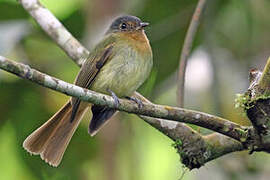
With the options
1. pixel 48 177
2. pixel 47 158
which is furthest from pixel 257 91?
pixel 48 177

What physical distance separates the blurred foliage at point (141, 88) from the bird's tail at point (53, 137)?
54cm

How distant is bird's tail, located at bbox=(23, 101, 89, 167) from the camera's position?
3375mm

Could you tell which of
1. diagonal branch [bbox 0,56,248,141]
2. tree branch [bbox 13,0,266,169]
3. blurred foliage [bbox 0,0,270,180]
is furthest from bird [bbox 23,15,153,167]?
diagonal branch [bbox 0,56,248,141]

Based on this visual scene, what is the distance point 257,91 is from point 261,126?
161 millimetres

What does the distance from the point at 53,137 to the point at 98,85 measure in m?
0.41

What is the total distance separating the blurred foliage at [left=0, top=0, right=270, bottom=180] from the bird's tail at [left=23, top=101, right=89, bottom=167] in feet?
1.78

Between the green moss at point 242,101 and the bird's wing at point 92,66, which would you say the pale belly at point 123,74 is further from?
the green moss at point 242,101

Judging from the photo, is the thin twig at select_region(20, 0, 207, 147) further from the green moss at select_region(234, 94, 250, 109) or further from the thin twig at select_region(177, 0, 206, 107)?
the green moss at select_region(234, 94, 250, 109)

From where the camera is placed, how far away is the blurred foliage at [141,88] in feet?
13.6

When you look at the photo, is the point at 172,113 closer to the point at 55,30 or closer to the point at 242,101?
the point at 242,101

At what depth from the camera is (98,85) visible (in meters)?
3.54

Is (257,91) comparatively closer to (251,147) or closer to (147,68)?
(251,147)

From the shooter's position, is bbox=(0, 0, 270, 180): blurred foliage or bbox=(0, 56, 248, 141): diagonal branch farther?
bbox=(0, 0, 270, 180): blurred foliage

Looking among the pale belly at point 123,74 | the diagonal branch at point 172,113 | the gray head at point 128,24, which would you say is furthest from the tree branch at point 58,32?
the diagonal branch at point 172,113
